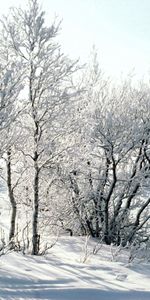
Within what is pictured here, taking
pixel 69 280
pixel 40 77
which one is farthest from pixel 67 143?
pixel 69 280

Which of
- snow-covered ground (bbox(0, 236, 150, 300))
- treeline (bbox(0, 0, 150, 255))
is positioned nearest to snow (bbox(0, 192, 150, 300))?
snow-covered ground (bbox(0, 236, 150, 300))

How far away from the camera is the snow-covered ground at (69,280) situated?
602cm

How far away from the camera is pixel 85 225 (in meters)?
16.1

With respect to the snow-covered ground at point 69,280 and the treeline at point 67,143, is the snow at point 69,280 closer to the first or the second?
the snow-covered ground at point 69,280

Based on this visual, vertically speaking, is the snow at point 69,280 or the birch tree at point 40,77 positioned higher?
the birch tree at point 40,77

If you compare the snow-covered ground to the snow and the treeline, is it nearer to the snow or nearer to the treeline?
the snow

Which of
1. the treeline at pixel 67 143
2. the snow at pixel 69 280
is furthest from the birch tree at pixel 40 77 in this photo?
the snow at pixel 69 280

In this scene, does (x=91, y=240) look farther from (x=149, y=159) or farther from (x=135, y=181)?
(x=149, y=159)

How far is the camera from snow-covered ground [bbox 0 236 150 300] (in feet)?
19.7

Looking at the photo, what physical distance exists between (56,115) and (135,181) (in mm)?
5549

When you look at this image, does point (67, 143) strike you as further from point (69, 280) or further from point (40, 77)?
point (69, 280)

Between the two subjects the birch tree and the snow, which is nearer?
the snow

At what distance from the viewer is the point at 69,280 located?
6.78 m

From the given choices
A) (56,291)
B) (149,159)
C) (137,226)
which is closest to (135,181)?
(149,159)
